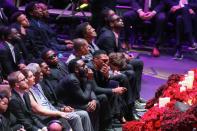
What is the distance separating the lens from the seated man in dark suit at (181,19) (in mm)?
10875

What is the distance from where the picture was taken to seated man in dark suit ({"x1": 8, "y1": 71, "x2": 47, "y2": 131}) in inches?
224

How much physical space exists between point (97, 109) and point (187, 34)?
15.3 ft

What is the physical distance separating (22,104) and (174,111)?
4.91 feet

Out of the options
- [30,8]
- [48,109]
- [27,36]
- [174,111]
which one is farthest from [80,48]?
[174,111]

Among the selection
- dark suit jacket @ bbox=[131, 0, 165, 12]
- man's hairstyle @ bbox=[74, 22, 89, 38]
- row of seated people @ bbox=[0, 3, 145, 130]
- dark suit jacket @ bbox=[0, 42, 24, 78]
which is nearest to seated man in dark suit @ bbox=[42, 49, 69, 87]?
row of seated people @ bbox=[0, 3, 145, 130]

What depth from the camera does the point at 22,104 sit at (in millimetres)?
5770

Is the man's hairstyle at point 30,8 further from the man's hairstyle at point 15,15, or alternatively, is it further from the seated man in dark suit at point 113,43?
the seated man in dark suit at point 113,43

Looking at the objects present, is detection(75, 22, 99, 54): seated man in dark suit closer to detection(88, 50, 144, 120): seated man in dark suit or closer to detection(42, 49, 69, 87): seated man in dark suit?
detection(88, 50, 144, 120): seated man in dark suit

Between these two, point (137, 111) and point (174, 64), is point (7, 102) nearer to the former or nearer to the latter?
point (137, 111)

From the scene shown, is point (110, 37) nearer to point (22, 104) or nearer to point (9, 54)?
point (9, 54)

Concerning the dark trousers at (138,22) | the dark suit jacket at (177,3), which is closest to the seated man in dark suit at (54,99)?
the dark trousers at (138,22)

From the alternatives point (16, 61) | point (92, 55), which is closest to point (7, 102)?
point (16, 61)

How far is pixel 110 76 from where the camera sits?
24.3ft

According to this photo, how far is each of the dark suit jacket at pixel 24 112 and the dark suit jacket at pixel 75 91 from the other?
2.19 feet
